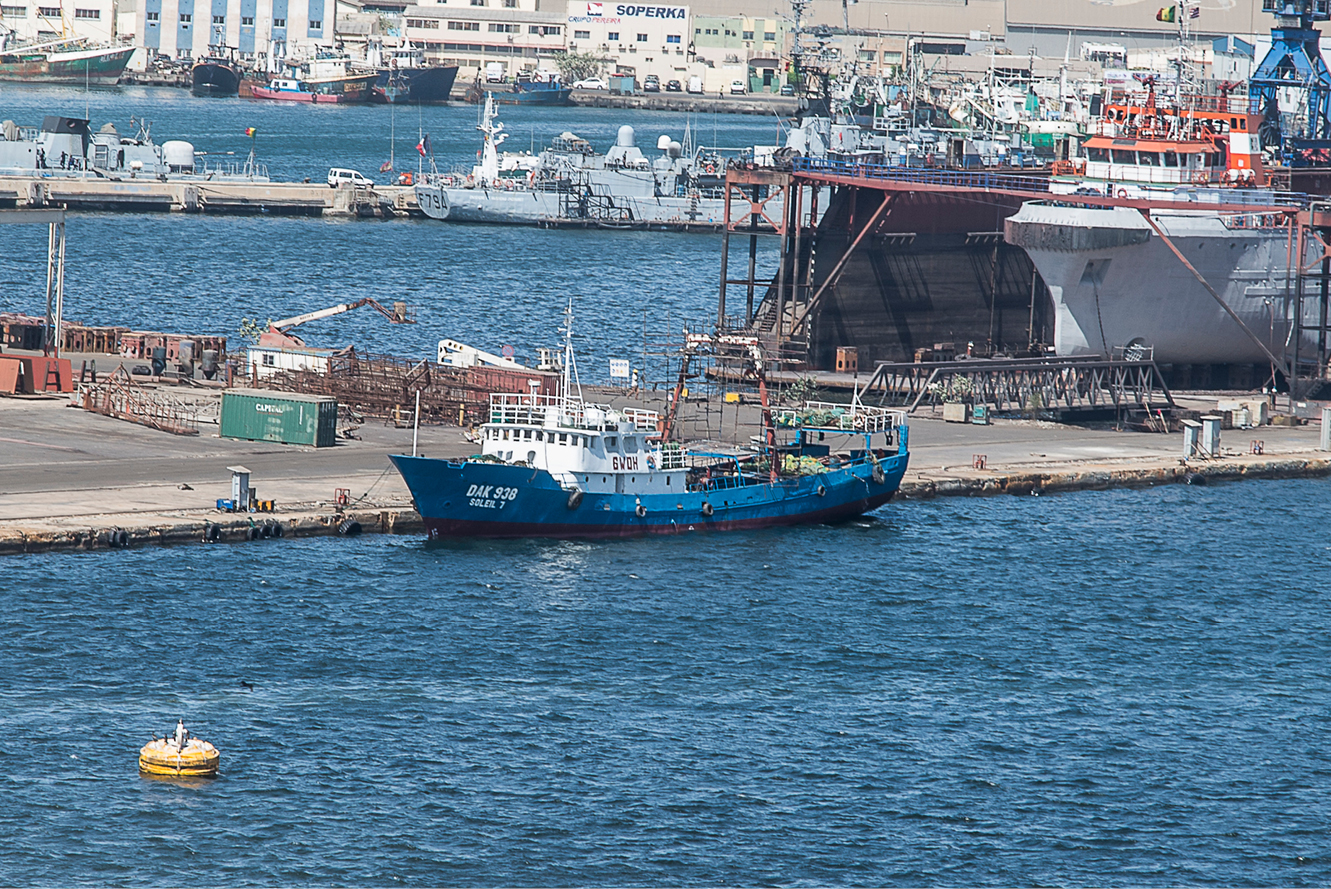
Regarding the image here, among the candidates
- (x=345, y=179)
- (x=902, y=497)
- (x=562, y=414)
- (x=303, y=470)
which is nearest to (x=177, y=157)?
(x=345, y=179)

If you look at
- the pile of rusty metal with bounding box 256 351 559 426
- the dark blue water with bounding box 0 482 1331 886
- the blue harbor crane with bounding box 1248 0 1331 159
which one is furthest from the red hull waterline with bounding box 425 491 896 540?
the blue harbor crane with bounding box 1248 0 1331 159

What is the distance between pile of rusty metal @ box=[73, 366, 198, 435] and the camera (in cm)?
7319

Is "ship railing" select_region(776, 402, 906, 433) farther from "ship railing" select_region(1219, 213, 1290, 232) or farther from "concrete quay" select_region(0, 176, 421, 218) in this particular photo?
"concrete quay" select_region(0, 176, 421, 218)

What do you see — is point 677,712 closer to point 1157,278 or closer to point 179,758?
point 179,758

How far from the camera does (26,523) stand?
187 feet

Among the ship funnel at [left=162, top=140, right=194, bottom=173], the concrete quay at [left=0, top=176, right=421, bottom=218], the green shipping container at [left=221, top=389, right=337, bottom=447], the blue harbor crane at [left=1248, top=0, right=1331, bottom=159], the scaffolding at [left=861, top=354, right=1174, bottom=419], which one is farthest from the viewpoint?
the ship funnel at [left=162, top=140, right=194, bottom=173]

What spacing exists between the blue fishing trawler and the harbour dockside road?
2.23 meters

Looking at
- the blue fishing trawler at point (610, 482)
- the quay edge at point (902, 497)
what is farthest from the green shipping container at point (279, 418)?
the quay edge at point (902, 497)

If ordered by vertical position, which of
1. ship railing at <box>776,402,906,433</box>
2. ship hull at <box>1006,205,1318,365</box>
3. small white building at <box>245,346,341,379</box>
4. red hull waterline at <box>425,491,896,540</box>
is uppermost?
ship hull at <box>1006,205,1318,365</box>

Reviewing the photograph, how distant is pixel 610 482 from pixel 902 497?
43.2 feet

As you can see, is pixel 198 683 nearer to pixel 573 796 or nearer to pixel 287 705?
pixel 287 705

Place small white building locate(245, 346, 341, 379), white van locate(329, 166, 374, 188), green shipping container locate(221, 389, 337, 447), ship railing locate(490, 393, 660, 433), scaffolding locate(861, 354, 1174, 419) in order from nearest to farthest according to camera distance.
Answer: ship railing locate(490, 393, 660, 433), green shipping container locate(221, 389, 337, 447), small white building locate(245, 346, 341, 379), scaffolding locate(861, 354, 1174, 419), white van locate(329, 166, 374, 188)

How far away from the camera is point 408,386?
257 feet

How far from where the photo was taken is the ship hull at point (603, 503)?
61.2 meters
